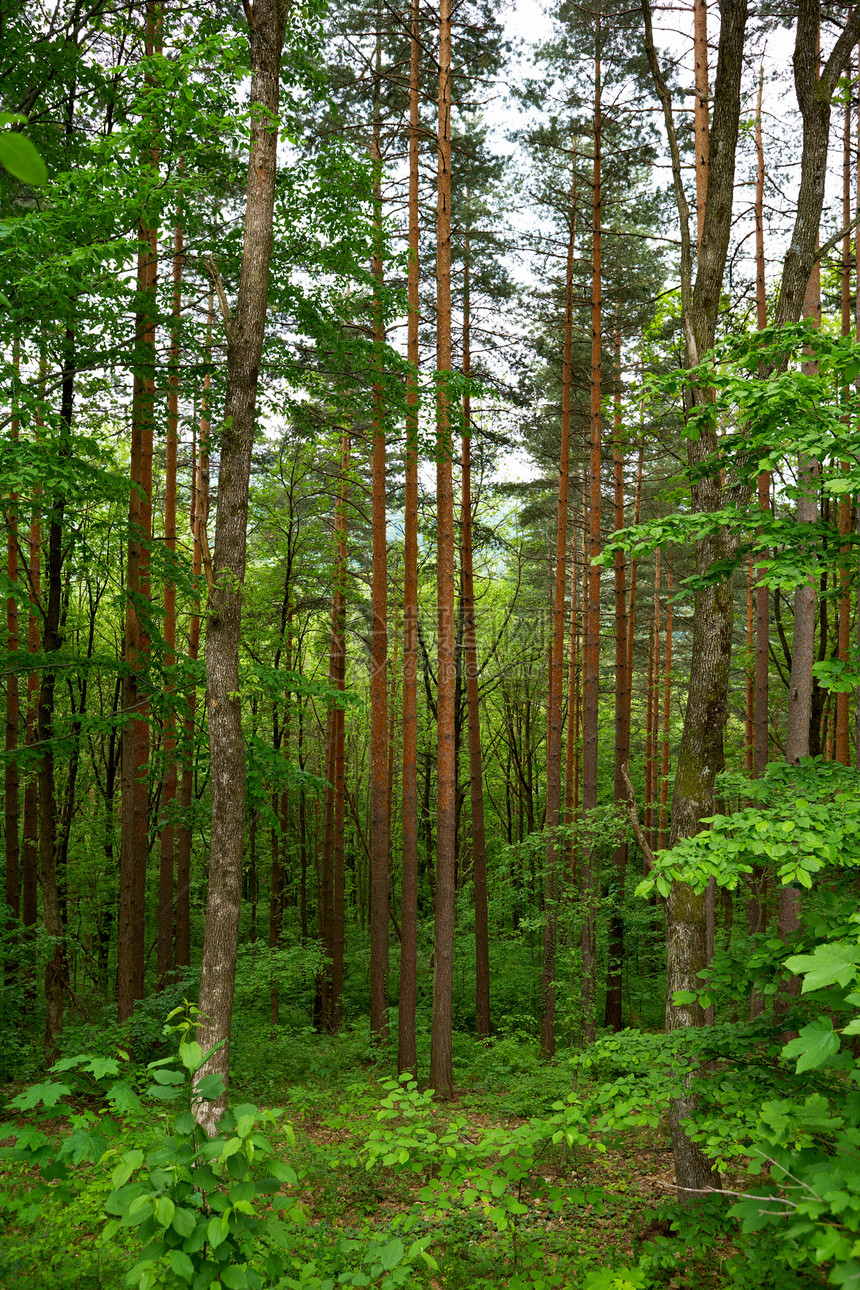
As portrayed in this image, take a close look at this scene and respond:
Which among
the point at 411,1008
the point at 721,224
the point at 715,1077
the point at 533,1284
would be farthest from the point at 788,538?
the point at 411,1008

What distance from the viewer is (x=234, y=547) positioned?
557 cm

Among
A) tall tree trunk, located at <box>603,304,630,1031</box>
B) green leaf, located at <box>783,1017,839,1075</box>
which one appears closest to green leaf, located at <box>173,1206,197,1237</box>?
green leaf, located at <box>783,1017,839,1075</box>

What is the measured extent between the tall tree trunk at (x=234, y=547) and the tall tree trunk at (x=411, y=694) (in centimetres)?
396

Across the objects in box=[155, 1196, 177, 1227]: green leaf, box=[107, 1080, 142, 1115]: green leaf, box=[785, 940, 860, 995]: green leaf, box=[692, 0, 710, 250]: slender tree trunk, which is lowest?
box=[155, 1196, 177, 1227]: green leaf

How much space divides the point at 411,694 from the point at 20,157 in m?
9.71

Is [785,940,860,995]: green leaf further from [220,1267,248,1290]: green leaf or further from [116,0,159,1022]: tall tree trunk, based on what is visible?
[116,0,159,1022]: tall tree trunk

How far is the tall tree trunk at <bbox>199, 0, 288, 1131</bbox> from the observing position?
527 centimetres

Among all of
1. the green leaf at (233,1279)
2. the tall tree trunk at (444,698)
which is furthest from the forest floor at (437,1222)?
the tall tree trunk at (444,698)

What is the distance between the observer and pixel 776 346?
3.69m

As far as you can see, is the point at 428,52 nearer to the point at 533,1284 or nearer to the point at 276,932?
the point at 533,1284

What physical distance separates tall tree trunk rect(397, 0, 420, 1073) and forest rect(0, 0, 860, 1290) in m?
0.09

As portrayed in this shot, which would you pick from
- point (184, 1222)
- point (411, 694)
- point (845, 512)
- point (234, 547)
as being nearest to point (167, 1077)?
point (184, 1222)

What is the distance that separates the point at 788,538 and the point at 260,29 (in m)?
5.75

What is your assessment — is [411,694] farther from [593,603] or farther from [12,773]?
[12,773]
